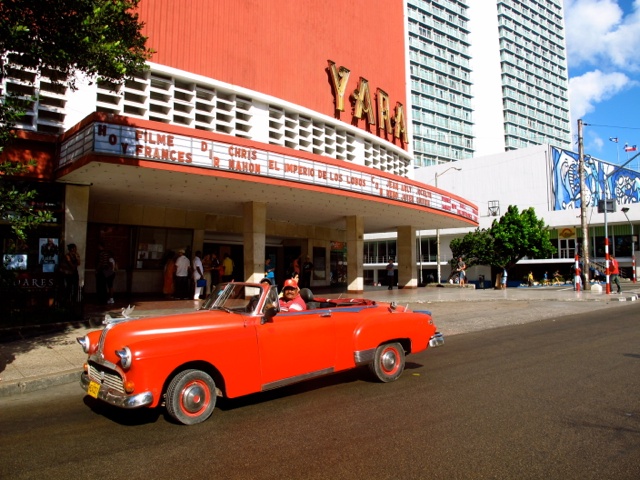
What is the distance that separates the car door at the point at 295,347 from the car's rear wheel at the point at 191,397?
0.59 m

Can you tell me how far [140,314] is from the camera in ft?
34.2

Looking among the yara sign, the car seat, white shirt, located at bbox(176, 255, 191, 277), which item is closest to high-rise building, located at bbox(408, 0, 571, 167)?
the yara sign

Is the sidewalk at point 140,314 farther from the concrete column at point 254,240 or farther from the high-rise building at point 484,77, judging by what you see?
the high-rise building at point 484,77

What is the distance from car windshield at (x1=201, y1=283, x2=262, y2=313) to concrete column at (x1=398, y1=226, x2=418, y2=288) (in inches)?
755

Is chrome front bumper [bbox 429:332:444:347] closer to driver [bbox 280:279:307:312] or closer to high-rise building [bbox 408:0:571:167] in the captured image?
driver [bbox 280:279:307:312]

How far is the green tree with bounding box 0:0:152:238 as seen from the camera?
21.1 feet

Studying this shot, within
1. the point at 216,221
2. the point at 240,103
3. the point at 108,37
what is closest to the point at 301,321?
A: the point at 108,37

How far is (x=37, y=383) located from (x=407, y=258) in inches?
781

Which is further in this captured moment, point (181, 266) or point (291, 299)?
point (181, 266)

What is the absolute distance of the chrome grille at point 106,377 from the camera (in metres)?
4.22

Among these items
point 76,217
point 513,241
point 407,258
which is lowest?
point 407,258

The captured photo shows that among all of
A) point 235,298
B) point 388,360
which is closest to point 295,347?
point 235,298

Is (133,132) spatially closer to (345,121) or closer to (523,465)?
(523,465)

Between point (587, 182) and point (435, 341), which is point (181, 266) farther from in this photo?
point (587, 182)
